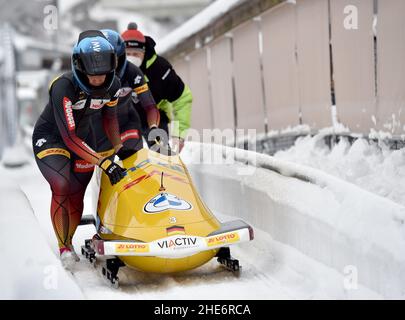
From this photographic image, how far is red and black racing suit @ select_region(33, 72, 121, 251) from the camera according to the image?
12.7 feet

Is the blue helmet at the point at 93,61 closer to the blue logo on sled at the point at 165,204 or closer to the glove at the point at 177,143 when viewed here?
the blue logo on sled at the point at 165,204

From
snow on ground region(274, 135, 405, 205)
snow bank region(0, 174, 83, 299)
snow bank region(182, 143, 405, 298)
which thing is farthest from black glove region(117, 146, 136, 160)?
snow on ground region(274, 135, 405, 205)

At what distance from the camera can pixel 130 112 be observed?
188 inches

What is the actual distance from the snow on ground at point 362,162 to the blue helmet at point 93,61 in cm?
164

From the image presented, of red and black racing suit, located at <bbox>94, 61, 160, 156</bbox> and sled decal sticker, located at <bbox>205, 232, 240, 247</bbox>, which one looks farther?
red and black racing suit, located at <bbox>94, 61, 160, 156</bbox>

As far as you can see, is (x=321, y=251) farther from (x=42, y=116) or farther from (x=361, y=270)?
(x=42, y=116)

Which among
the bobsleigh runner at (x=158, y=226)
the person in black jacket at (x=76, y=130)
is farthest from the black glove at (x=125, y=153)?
the bobsleigh runner at (x=158, y=226)

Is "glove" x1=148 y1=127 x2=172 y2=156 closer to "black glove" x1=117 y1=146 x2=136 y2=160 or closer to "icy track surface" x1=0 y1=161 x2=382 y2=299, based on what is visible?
"black glove" x1=117 y1=146 x2=136 y2=160

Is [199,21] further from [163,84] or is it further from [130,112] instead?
[130,112]

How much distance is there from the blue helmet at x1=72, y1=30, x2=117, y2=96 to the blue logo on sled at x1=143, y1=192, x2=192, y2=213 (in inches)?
26.1

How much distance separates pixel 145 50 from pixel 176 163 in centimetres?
158

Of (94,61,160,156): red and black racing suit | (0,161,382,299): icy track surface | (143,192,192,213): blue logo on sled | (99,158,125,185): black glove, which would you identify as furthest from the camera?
(94,61,160,156): red and black racing suit

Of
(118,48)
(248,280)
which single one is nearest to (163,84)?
(118,48)
